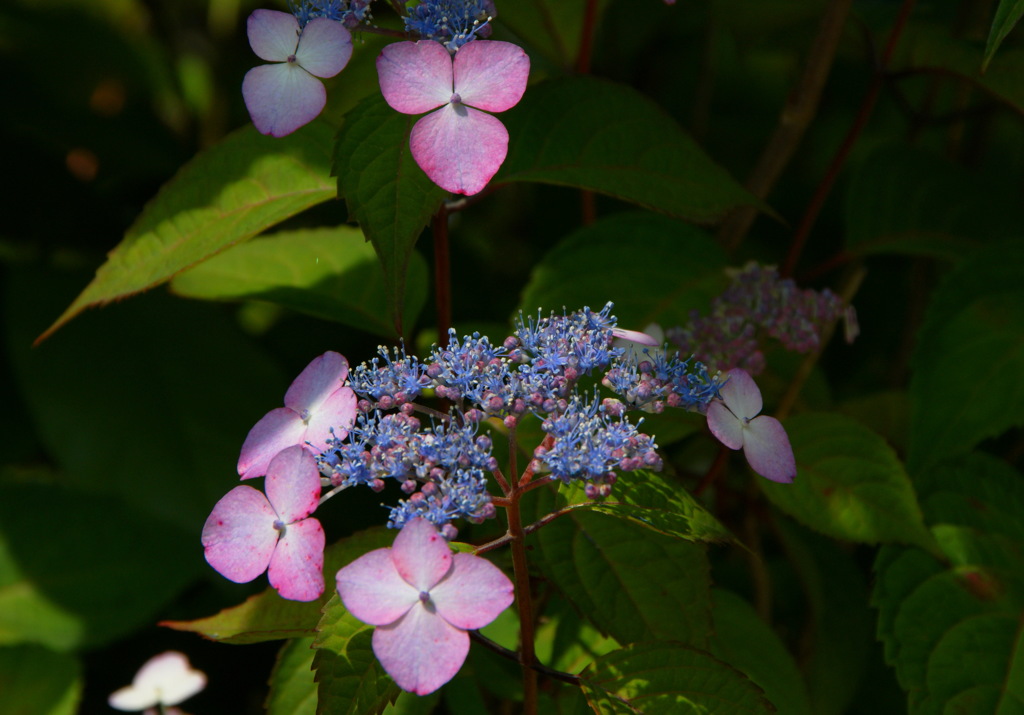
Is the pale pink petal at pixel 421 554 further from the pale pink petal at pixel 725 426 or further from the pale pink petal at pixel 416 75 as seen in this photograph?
the pale pink petal at pixel 416 75

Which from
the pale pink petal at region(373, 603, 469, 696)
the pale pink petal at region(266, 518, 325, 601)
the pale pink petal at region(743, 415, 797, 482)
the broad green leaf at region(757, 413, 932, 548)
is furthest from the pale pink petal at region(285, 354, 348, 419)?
the broad green leaf at region(757, 413, 932, 548)

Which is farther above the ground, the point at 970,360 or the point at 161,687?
the point at 970,360

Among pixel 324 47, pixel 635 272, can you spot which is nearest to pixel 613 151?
pixel 635 272

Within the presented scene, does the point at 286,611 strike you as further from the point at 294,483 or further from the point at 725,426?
the point at 725,426

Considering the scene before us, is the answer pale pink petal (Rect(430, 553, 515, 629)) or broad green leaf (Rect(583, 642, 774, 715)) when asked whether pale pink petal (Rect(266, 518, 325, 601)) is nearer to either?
pale pink petal (Rect(430, 553, 515, 629))

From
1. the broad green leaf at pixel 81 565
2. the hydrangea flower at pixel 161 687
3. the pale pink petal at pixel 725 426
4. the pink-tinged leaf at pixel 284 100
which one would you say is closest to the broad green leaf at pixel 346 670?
the pale pink petal at pixel 725 426

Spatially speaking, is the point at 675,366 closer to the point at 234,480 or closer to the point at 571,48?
the point at 571,48

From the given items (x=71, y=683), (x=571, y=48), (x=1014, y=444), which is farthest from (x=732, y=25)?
(x=71, y=683)
